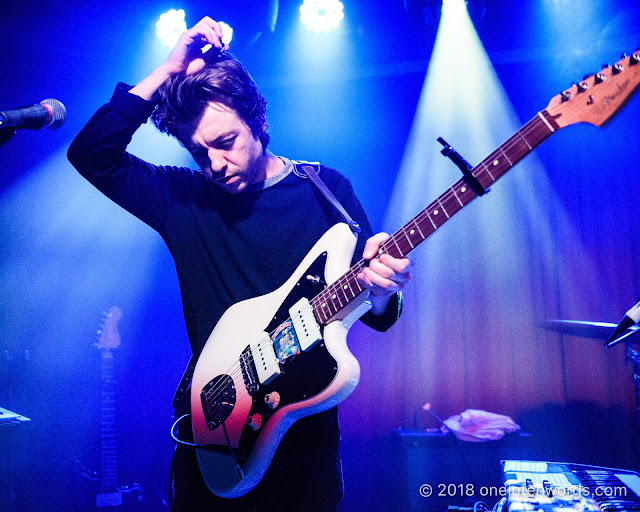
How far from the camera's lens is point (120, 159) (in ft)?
6.29

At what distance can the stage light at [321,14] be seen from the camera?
181 inches

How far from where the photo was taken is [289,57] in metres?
5.10

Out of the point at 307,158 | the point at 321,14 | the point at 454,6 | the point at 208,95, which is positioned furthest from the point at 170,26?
the point at 208,95

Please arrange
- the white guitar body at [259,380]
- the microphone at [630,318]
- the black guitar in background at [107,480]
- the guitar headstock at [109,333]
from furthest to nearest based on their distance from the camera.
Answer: the guitar headstock at [109,333] → the black guitar in background at [107,480] → the microphone at [630,318] → the white guitar body at [259,380]

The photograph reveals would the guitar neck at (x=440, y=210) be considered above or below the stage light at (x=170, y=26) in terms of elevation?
below

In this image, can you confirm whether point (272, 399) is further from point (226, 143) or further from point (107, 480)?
point (107, 480)

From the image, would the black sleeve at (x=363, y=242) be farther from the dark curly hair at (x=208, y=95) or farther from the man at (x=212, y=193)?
the dark curly hair at (x=208, y=95)

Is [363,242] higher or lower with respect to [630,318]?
higher

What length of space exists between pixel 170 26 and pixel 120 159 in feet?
11.2

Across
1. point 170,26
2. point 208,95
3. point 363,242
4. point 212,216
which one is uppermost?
point 170,26

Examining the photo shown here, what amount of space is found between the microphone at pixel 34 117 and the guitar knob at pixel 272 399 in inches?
50.0

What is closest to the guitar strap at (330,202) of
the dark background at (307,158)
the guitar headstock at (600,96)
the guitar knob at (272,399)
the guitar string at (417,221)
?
the guitar string at (417,221)

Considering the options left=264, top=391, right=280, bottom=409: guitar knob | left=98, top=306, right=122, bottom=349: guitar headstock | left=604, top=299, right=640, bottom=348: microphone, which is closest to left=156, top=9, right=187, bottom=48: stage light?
left=98, top=306, right=122, bottom=349: guitar headstock

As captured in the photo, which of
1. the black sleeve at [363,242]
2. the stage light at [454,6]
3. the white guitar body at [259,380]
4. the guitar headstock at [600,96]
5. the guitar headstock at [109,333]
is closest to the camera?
the guitar headstock at [600,96]
